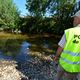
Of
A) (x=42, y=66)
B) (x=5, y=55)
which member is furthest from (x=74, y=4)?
(x=42, y=66)

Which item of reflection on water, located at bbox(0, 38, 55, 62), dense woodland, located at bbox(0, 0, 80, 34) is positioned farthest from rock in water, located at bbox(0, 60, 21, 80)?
dense woodland, located at bbox(0, 0, 80, 34)

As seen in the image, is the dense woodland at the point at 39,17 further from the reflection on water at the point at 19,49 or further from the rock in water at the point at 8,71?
the rock in water at the point at 8,71

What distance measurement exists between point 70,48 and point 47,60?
14187 mm

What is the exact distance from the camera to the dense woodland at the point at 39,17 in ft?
166

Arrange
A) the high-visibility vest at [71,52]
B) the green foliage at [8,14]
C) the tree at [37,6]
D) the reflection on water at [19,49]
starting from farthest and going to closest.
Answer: the tree at [37,6], the green foliage at [8,14], the reflection on water at [19,49], the high-visibility vest at [71,52]

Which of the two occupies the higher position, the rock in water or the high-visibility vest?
the high-visibility vest

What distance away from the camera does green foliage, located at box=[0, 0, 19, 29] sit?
50.5 meters

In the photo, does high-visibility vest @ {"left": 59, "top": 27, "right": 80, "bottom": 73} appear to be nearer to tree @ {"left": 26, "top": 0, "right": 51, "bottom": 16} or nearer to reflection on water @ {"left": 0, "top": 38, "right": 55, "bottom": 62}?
reflection on water @ {"left": 0, "top": 38, "right": 55, "bottom": 62}

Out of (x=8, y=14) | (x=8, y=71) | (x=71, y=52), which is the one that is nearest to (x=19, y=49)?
(x=8, y=71)

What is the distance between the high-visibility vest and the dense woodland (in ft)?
148

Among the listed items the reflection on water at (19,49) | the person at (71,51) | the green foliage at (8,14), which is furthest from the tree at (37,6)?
the person at (71,51)

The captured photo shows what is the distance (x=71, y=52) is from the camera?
454 cm

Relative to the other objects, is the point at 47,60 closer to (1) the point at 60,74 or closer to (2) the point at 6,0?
(1) the point at 60,74

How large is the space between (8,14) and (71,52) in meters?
47.7
